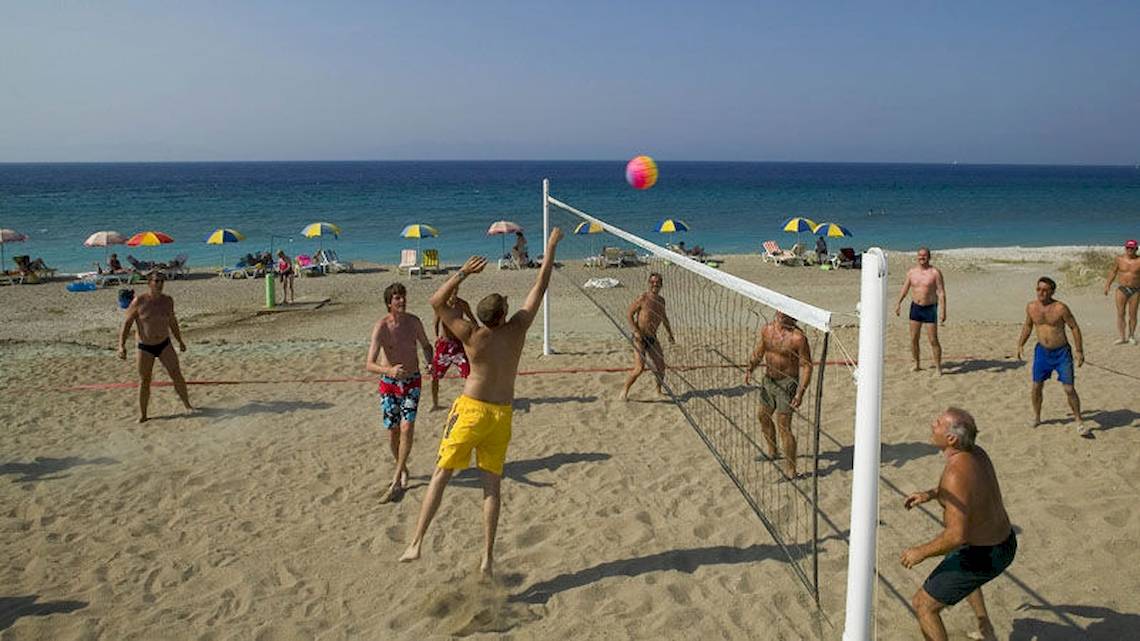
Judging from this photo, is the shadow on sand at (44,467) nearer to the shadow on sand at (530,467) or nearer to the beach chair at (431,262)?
the shadow on sand at (530,467)

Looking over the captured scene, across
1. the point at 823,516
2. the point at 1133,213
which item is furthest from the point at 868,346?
the point at 1133,213

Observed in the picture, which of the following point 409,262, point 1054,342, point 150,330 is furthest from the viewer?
point 409,262

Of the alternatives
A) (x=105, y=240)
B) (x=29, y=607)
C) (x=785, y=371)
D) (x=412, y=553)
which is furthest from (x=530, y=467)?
(x=105, y=240)

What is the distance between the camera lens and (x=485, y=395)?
4.68 meters

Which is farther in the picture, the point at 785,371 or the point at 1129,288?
the point at 1129,288

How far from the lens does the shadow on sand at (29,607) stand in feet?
14.6

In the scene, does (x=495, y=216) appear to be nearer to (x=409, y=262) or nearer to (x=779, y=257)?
(x=409, y=262)

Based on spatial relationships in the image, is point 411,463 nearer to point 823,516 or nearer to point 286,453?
point 286,453

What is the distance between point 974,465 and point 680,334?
858cm

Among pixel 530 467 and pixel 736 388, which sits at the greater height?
pixel 736 388

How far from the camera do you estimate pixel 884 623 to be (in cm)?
431

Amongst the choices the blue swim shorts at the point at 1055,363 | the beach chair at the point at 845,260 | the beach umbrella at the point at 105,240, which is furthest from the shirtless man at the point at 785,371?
the beach umbrella at the point at 105,240

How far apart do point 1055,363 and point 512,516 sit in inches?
194

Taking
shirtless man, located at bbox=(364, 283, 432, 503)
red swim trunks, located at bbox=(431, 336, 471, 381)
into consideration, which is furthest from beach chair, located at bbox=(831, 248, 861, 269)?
shirtless man, located at bbox=(364, 283, 432, 503)
